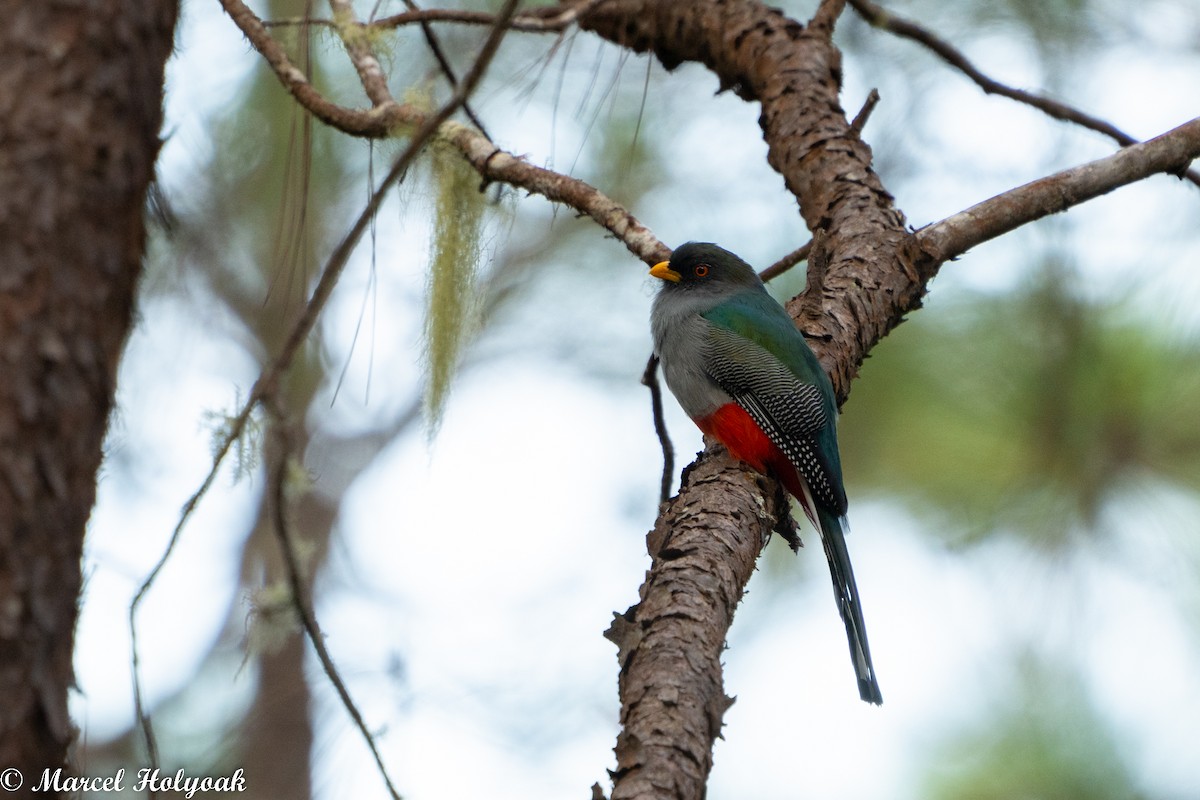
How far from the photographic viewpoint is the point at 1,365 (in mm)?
1557

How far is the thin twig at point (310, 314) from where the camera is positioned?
5.10 feet

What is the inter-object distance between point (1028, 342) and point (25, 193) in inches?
176

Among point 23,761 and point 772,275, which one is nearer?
point 23,761

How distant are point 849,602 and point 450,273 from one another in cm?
179

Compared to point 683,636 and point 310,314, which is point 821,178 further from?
point 310,314

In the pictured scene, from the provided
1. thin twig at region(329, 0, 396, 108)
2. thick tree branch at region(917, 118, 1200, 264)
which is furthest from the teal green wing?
thin twig at region(329, 0, 396, 108)

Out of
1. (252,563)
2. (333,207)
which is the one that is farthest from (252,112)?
(252,563)

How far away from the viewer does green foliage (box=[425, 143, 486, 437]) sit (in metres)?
3.18

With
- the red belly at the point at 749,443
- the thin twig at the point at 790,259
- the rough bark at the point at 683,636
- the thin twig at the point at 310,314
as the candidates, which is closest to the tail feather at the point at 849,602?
the red belly at the point at 749,443

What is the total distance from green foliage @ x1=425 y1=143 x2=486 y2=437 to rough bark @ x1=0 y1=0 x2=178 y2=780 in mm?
1439

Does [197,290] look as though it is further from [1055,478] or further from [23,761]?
[23,761]

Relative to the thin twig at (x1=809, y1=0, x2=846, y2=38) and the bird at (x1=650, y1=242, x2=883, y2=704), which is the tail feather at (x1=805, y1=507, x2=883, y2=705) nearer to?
the bird at (x1=650, y1=242, x2=883, y2=704)

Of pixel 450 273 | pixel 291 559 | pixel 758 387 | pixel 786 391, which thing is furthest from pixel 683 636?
pixel 758 387

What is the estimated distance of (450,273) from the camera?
134 inches
